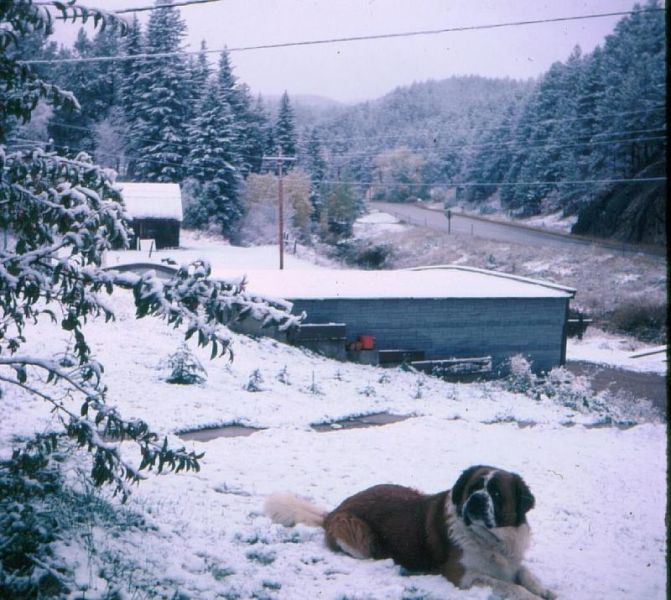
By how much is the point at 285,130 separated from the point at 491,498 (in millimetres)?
5479

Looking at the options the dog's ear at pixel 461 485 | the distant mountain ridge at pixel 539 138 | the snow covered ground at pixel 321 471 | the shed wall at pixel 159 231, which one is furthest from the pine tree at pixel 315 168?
the dog's ear at pixel 461 485

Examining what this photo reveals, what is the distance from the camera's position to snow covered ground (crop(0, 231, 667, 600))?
3.71 meters

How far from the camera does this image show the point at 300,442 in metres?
7.26

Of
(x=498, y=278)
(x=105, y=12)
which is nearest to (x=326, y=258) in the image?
(x=498, y=278)

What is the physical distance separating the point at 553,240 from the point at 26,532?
26555 millimetres

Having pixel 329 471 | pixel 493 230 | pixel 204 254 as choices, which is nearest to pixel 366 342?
pixel 329 471

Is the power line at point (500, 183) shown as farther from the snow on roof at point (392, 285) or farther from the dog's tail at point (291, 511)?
the dog's tail at point (291, 511)

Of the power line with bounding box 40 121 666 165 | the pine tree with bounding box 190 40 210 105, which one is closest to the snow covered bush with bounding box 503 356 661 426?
the power line with bounding box 40 121 666 165

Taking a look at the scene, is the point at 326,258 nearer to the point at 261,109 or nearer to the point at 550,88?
the point at 550,88

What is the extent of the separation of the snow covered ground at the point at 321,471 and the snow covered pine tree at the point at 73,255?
32.4 inches

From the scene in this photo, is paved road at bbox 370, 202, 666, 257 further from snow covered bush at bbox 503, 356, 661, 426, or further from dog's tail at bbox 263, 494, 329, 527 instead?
dog's tail at bbox 263, 494, 329, 527

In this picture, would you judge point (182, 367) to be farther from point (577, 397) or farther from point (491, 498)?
point (577, 397)

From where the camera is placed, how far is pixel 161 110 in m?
5.34

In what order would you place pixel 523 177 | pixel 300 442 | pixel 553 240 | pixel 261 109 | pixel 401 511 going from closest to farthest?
pixel 401 511 < pixel 261 109 < pixel 300 442 < pixel 523 177 < pixel 553 240
